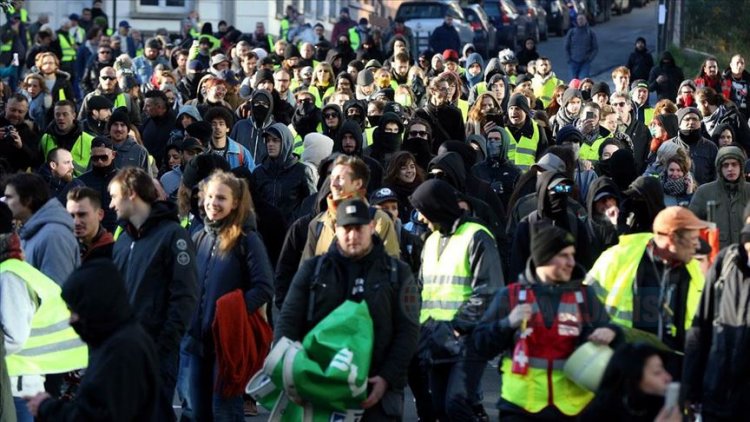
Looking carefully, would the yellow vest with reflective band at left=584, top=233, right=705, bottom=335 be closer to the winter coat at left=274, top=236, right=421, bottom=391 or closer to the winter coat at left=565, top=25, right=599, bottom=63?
the winter coat at left=274, top=236, right=421, bottom=391

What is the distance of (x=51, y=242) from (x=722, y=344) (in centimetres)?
359

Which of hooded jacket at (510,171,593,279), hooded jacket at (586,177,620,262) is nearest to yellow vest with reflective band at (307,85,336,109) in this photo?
hooded jacket at (586,177,620,262)

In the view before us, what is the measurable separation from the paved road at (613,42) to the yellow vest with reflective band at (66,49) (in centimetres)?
1401

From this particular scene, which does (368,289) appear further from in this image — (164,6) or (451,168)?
(164,6)

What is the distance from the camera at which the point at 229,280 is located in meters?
10.4

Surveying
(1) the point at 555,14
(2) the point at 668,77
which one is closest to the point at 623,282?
(2) the point at 668,77

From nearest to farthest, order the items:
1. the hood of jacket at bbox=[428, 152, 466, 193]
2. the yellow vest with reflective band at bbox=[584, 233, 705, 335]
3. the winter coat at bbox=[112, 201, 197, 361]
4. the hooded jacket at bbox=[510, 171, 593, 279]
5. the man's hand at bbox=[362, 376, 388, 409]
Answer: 1. the man's hand at bbox=[362, 376, 388, 409]
2. the yellow vest with reflective band at bbox=[584, 233, 705, 335]
3. the winter coat at bbox=[112, 201, 197, 361]
4. the hooded jacket at bbox=[510, 171, 593, 279]
5. the hood of jacket at bbox=[428, 152, 466, 193]

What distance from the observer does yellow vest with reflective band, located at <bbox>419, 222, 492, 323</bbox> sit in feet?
32.9

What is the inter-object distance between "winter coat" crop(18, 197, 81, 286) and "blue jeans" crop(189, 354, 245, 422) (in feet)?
2.86

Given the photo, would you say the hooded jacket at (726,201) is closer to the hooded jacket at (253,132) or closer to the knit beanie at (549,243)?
the hooded jacket at (253,132)

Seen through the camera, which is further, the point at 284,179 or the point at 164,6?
the point at 164,6

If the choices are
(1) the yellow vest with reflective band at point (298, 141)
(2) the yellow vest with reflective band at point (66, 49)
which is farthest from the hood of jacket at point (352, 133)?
(2) the yellow vest with reflective band at point (66, 49)

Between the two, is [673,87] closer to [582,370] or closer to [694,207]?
[694,207]

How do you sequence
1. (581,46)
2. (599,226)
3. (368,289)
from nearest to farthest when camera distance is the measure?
(368,289), (599,226), (581,46)
